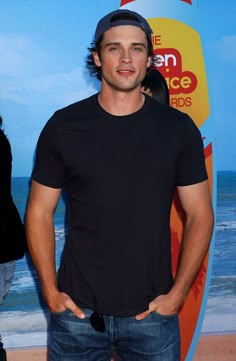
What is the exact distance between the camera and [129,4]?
238cm

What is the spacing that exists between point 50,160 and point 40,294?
998 mm

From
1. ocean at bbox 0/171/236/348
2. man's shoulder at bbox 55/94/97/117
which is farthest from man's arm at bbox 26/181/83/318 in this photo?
ocean at bbox 0/171/236/348

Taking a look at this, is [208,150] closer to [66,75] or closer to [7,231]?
[66,75]

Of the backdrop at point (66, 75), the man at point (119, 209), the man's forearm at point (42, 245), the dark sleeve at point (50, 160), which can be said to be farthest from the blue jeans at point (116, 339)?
the backdrop at point (66, 75)

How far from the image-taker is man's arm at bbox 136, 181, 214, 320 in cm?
166

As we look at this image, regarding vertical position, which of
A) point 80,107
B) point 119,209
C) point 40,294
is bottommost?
point 40,294

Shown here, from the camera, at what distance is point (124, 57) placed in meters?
1.60

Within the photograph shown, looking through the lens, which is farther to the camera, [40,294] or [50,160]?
[40,294]

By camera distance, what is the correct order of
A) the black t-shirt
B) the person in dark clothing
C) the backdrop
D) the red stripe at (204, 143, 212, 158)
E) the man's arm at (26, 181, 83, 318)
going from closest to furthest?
the black t-shirt
the man's arm at (26, 181, 83, 318)
the person in dark clothing
the backdrop
the red stripe at (204, 143, 212, 158)

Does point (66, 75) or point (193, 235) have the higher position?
point (66, 75)

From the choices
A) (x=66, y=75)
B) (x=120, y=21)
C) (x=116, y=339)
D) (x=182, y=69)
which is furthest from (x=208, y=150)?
(x=116, y=339)

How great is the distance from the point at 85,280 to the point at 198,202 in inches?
15.7

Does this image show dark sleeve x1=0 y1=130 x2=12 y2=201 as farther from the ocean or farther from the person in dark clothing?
the ocean

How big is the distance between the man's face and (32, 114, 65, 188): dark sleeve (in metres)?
0.22
